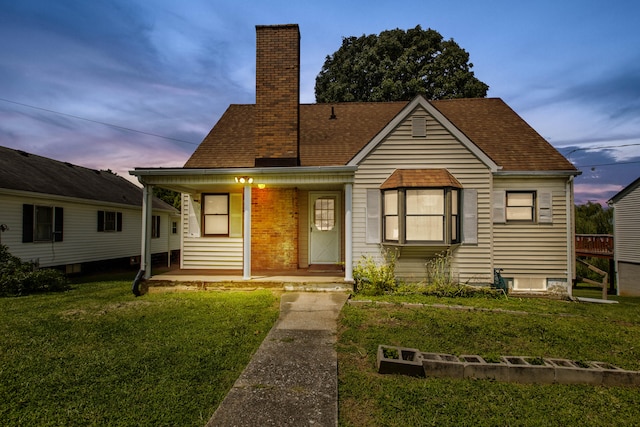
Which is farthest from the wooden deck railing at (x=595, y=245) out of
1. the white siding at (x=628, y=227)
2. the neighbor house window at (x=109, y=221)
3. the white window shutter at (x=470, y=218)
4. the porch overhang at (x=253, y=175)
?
the neighbor house window at (x=109, y=221)

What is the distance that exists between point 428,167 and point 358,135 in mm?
3830

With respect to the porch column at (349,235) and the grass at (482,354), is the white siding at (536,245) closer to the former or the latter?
the grass at (482,354)

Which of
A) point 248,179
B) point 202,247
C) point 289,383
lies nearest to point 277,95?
point 248,179

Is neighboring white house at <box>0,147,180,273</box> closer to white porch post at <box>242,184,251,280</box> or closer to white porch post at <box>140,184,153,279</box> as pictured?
white porch post at <box>140,184,153,279</box>

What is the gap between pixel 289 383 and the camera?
12.6 feet

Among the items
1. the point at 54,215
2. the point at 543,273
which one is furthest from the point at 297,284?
the point at 54,215

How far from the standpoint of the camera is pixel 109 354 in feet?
15.5

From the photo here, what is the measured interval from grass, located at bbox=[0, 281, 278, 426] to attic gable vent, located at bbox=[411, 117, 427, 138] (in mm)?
6260

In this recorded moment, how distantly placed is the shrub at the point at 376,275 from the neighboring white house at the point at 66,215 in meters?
8.04

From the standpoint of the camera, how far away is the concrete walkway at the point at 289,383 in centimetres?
317

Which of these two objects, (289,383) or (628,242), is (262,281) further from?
(628,242)

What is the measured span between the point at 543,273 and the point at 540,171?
320 cm

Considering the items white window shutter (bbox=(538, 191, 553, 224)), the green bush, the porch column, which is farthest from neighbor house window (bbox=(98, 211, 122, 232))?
white window shutter (bbox=(538, 191, 553, 224))

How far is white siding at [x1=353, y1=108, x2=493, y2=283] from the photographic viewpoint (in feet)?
30.5
